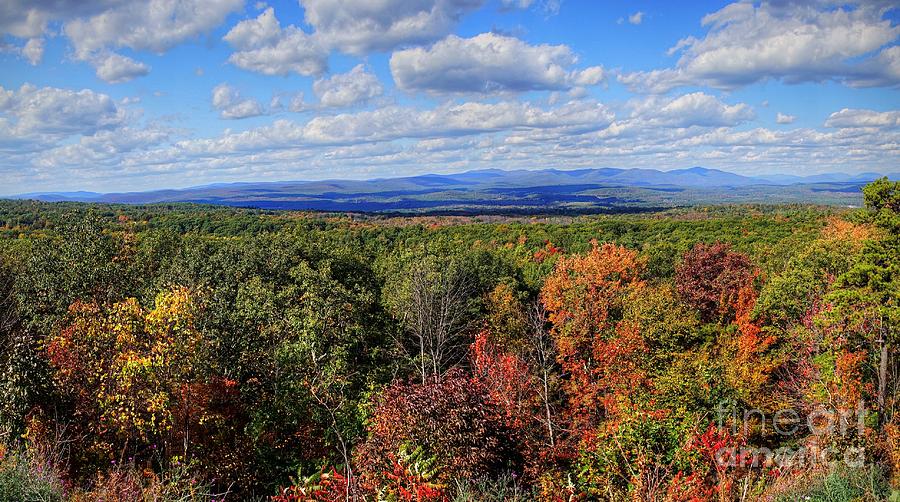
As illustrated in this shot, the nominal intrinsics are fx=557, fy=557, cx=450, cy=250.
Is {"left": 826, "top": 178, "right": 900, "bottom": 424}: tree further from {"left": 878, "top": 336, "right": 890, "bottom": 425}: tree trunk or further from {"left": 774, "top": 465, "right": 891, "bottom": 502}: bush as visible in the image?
{"left": 774, "top": 465, "right": 891, "bottom": 502}: bush

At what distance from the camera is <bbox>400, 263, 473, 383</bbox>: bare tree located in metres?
29.6

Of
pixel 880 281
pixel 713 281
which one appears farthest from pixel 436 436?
pixel 713 281

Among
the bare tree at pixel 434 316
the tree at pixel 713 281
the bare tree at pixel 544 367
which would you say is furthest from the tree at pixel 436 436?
the tree at pixel 713 281

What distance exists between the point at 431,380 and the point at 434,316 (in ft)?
51.0

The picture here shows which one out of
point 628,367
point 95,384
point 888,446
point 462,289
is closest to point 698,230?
point 462,289

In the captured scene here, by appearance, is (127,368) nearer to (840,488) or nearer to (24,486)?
(24,486)

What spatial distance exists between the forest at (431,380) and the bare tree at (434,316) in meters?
0.22

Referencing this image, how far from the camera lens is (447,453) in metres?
12.8

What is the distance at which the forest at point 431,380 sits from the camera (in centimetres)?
1316

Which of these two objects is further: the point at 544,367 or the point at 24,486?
the point at 544,367

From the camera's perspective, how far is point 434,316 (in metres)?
31.3

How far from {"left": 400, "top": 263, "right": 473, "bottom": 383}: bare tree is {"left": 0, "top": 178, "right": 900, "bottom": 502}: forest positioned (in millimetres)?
216
